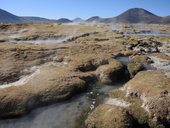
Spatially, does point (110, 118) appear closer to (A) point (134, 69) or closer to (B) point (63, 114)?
(B) point (63, 114)

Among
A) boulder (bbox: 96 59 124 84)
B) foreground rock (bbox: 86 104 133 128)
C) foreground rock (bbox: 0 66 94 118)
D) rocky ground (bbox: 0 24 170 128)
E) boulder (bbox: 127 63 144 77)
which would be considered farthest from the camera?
boulder (bbox: 127 63 144 77)

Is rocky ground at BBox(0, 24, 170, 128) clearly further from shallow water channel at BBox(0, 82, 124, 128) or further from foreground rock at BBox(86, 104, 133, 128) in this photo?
shallow water channel at BBox(0, 82, 124, 128)

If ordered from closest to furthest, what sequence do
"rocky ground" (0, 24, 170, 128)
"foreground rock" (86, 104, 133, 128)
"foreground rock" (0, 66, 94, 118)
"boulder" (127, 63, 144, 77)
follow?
"foreground rock" (86, 104, 133, 128) → "rocky ground" (0, 24, 170, 128) → "foreground rock" (0, 66, 94, 118) → "boulder" (127, 63, 144, 77)

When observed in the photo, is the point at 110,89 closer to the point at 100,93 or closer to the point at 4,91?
the point at 100,93

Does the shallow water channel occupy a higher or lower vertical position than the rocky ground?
lower

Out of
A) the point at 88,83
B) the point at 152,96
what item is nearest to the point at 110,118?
the point at 152,96

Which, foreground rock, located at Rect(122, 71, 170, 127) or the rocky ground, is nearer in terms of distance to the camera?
foreground rock, located at Rect(122, 71, 170, 127)

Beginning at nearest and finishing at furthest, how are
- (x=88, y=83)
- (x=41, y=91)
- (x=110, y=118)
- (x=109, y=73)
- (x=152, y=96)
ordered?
(x=110, y=118) < (x=152, y=96) < (x=41, y=91) < (x=88, y=83) < (x=109, y=73)

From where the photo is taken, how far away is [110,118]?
103 ft

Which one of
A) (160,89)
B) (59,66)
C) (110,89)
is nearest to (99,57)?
(59,66)

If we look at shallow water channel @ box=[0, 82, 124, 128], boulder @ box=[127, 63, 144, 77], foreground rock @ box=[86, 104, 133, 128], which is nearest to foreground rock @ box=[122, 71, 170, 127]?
foreground rock @ box=[86, 104, 133, 128]

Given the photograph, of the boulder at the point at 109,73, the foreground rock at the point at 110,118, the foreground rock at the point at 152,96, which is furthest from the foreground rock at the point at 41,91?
the foreground rock at the point at 152,96

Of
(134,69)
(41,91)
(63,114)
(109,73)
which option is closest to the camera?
(63,114)

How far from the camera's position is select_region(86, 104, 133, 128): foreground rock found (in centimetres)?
3046
